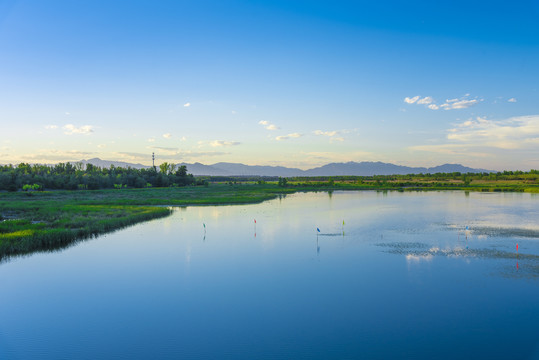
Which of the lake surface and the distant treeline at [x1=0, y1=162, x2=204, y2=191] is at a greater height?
the distant treeline at [x1=0, y1=162, x2=204, y2=191]

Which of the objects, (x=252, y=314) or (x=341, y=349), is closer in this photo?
(x=341, y=349)

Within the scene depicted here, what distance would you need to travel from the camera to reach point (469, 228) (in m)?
28.7

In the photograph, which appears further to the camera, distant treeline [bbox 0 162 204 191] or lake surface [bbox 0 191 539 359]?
distant treeline [bbox 0 162 204 191]

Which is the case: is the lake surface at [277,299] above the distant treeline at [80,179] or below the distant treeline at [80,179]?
below

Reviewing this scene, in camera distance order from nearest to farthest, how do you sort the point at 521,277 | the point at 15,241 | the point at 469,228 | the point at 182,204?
1. the point at 521,277
2. the point at 15,241
3. the point at 469,228
4. the point at 182,204

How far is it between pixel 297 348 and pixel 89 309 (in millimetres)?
8267

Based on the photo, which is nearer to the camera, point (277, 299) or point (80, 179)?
point (277, 299)

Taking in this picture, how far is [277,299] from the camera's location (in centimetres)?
1355

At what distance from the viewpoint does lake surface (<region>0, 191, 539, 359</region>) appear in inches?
395

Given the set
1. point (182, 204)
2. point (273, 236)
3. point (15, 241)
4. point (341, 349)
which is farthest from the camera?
point (182, 204)

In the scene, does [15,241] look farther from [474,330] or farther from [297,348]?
[474,330]

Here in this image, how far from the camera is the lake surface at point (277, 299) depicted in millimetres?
10023

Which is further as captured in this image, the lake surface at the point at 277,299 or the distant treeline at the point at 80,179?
the distant treeline at the point at 80,179

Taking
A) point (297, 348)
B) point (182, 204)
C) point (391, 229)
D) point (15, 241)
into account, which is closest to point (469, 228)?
point (391, 229)
